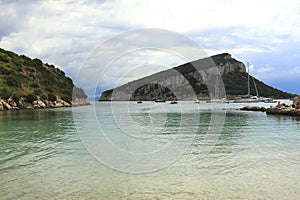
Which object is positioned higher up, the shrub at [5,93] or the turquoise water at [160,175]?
the shrub at [5,93]

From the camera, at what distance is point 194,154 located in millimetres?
22469

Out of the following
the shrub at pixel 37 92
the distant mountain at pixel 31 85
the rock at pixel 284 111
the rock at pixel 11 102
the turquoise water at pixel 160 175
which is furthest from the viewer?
the shrub at pixel 37 92

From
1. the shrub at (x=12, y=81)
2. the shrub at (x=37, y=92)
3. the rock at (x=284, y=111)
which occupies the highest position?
the shrub at (x=12, y=81)

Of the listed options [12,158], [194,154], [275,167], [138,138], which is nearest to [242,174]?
[275,167]

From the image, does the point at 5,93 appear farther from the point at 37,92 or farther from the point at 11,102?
the point at 37,92

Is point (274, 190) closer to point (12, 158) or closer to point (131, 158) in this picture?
point (131, 158)

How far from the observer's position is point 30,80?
435ft

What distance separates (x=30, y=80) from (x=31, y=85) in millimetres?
7088

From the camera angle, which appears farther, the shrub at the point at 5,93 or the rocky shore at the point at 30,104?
the shrub at the point at 5,93

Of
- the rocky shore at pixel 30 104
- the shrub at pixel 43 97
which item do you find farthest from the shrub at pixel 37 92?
the rocky shore at pixel 30 104

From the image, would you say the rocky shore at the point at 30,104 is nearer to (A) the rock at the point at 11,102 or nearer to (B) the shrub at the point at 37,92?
(A) the rock at the point at 11,102

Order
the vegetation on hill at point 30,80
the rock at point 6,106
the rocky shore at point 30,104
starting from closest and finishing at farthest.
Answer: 1. the rock at point 6,106
2. the rocky shore at point 30,104
3. the vegetation on hill at point 30,80

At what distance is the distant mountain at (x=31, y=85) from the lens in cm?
11062

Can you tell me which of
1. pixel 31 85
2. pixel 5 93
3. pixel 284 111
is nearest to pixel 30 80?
pixel 31 85
